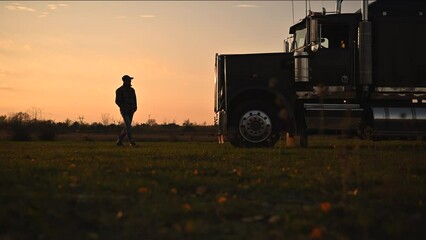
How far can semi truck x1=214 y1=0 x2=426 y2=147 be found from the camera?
12.5m

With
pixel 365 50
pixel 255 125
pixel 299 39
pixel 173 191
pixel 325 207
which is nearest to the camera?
pixel 325 207

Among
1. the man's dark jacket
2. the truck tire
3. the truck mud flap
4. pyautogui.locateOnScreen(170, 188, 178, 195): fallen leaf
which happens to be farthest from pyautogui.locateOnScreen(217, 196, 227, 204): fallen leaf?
the man's dark jacket

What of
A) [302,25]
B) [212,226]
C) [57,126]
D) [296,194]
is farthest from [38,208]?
[57,126]

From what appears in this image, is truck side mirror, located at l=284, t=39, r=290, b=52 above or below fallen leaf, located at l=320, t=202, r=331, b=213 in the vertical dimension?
above

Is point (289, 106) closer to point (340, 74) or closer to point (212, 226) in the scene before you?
point (340, 74)

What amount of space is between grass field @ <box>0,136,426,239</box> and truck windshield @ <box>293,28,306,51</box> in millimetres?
6576

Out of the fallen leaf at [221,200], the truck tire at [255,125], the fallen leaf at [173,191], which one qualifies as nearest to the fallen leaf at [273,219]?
the fallen leaf at [221,200]

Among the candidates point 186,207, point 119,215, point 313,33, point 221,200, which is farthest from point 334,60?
point 119,215

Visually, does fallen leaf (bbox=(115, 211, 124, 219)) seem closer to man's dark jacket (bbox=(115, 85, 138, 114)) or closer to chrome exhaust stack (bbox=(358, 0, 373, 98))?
chrome exhaust stack (bbox=(358, 0, 373, 98))

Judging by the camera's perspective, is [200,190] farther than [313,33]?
No

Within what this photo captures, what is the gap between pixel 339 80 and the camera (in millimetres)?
12773

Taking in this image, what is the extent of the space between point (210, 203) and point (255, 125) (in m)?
7.73

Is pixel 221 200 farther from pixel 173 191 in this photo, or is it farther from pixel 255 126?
pixel 255 126

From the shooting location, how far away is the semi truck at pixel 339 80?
12.5m
